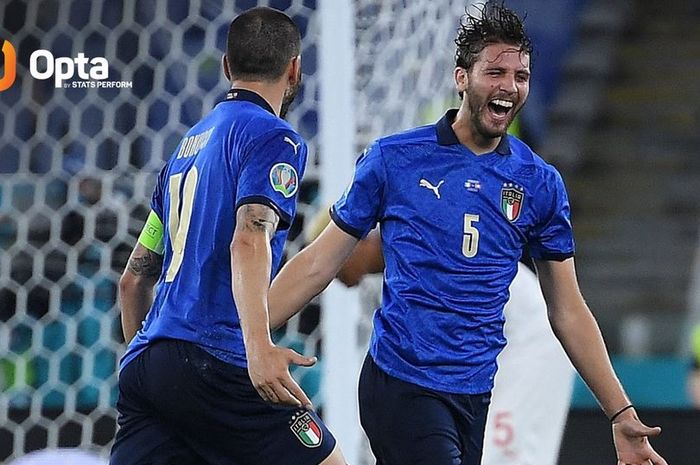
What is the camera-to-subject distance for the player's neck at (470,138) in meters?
2.83

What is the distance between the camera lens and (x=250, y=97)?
8.72 feet

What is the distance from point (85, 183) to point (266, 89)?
87.2 inches

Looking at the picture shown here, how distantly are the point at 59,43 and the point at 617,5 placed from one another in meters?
4.32

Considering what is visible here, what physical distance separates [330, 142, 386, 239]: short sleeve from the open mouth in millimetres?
254

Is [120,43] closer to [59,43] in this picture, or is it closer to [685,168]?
[59,43]

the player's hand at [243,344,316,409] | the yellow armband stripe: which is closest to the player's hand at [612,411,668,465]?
the player's hand at [243,344,316,409]

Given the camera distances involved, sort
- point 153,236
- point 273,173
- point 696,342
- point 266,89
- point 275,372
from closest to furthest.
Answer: point 275,372
point 273,173
point 266,89
point 153,236
point 696,342

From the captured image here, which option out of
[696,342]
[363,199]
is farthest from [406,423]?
[696,342]

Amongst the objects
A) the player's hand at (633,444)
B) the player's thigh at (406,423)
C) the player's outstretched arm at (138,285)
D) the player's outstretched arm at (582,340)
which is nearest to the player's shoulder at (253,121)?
the player's outstretched arm at (138,285)

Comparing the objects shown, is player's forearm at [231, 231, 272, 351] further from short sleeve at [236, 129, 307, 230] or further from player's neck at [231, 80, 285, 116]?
player's neck at [231, 80, 285, 116]

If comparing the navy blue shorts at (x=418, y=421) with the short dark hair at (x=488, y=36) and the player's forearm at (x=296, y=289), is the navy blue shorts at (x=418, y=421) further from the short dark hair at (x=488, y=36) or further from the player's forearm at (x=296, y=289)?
the short dark hair at (x=488, y=36)

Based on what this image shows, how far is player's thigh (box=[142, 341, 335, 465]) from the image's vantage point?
256cm

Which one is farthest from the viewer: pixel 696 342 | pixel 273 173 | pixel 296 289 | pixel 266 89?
pixel 696 342

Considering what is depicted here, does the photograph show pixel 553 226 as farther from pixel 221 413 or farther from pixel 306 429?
pixel 221 413
